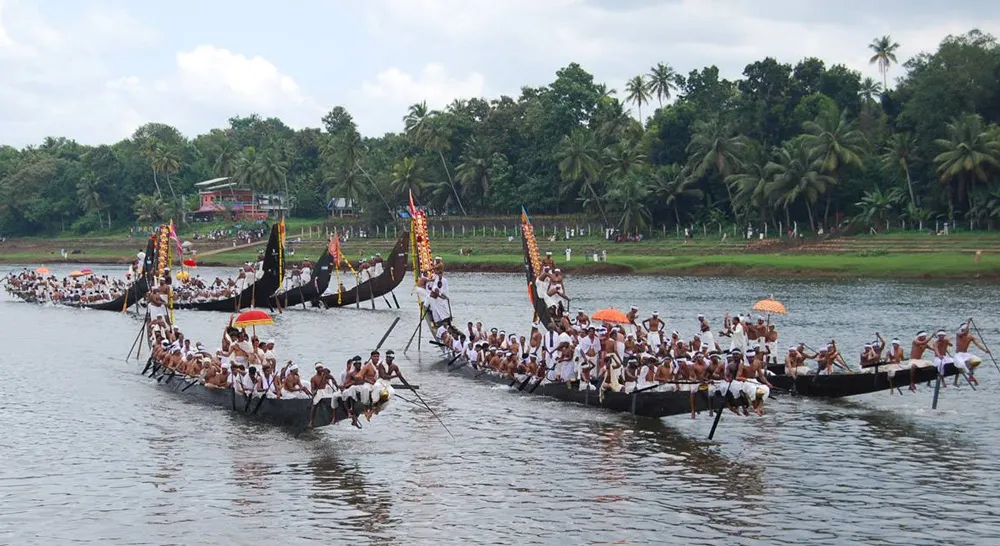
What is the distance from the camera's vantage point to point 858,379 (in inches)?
1042

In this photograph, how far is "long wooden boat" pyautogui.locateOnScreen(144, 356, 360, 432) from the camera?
23422mm

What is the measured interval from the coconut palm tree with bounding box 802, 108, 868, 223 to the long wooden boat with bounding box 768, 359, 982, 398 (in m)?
52.7

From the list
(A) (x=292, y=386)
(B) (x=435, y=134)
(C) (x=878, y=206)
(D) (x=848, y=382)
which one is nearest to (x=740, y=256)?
(C) (x=878, y=206)

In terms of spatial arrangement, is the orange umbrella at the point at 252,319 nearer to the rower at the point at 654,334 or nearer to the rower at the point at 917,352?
the rower at the point at 654,334

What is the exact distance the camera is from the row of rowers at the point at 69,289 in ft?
212

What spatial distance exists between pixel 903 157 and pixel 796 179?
754 centimetres

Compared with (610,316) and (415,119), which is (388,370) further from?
(415,119)

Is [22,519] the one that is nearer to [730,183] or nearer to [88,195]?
[730,183]

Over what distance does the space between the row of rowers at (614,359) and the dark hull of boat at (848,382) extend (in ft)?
5.40

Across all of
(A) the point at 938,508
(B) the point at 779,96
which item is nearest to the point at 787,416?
(A) the point at 938,508

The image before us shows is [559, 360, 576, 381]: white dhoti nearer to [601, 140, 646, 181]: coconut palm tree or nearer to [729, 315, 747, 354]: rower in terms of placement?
[729, 315, 747, 354]: rower

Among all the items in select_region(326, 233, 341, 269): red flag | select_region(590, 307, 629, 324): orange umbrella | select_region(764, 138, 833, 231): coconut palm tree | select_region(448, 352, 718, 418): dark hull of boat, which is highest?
select_region(764, 138, 833, 231): coconut palm tree

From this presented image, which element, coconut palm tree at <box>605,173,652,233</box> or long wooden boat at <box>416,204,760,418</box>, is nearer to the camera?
long wooden boat at <box>416,204,760,418</box>

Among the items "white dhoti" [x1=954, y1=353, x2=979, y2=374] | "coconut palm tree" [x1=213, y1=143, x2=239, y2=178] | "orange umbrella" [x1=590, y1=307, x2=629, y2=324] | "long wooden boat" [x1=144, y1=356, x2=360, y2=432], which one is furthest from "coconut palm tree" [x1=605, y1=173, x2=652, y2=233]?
"white dhoti" [x1=954, y1=353, x2=979, y2=374]
